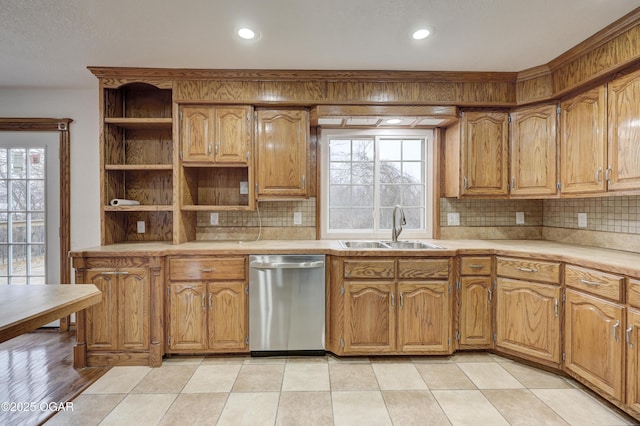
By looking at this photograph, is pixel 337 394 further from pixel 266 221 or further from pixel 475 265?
pixel 266 221

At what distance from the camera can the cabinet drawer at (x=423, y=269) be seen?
2.43m

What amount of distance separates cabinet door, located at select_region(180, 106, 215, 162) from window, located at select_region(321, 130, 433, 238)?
112 cm

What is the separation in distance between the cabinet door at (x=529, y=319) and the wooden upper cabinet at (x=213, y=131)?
2374mm

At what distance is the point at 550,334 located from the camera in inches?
87.6

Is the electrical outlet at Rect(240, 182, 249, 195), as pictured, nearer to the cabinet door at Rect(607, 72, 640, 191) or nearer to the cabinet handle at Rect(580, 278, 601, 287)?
the cabinet handle at Rect(580, 278, 601, 287)

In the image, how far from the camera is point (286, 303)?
2.45 meters

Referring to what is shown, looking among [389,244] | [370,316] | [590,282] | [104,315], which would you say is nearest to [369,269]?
[370,316]

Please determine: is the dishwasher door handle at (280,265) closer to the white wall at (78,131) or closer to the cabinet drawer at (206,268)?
the cabinet drawer at (206,268)

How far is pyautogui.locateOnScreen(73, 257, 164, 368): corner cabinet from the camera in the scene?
2363 millimetres

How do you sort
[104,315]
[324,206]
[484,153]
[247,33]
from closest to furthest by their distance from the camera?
1. [247,33]
2. [104,315]
3. [484,153]
4. [324,206]

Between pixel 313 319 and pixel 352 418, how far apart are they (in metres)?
0.78

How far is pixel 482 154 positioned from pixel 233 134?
7.17 feet

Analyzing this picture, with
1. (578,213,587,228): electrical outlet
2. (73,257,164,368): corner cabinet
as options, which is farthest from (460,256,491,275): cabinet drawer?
(73,257,164,368): corner cabinet

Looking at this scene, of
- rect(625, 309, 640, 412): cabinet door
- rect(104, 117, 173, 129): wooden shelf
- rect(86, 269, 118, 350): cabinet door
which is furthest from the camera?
rect(104, 117, 173, 129): wooden shelf
